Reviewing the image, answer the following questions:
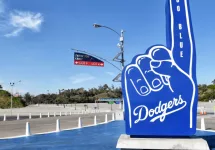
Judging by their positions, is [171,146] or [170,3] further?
[170,3]

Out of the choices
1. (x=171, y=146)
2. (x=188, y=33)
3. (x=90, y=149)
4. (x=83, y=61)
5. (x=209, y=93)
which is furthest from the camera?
(x=209, y=93)

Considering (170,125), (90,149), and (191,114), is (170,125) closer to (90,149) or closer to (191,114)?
(191,114)

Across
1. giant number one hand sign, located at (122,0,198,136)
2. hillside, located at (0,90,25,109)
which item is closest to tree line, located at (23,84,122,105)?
hillside, located at (0,90,25,109)

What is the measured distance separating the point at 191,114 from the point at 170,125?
2.58 ft

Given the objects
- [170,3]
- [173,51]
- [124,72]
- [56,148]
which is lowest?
[56,148]

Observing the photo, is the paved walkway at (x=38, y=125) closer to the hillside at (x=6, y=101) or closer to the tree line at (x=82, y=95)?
the hillside at (x=6, y=101)

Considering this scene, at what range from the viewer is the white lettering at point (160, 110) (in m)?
10.1

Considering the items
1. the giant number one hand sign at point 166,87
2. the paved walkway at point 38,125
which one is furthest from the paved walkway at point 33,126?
the giant number one hand sign at point 166,87

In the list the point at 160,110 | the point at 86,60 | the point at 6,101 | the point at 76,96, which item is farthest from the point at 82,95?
the point at 160,110

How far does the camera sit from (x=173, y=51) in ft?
34.2

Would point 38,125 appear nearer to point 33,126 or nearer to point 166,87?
point 33,126

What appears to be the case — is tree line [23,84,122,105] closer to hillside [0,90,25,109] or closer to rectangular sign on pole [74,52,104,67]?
hillside [0,90,25,109]

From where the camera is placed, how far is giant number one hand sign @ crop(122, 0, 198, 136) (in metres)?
10.1

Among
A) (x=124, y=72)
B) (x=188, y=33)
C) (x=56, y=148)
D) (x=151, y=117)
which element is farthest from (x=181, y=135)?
(x=56, y=148)
